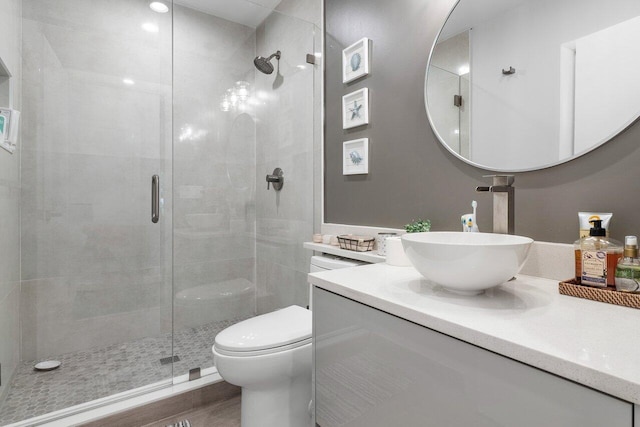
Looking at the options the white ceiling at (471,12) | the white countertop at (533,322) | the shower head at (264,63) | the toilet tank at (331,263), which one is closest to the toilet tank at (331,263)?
the toilet tank at (331,263)

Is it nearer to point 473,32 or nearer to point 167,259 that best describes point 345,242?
point 473,32

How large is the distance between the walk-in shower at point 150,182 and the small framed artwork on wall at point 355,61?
13.9 inches

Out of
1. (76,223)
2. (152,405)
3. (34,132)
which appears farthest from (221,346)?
(34,132)

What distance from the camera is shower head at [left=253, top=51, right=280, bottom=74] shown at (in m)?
2.20

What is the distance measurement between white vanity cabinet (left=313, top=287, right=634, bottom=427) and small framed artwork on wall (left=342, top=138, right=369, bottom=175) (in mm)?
944

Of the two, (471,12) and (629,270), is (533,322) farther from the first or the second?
(471,12)

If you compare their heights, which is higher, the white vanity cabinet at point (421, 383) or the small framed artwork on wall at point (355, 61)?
the small framed artwork on wall at point (355, 61)

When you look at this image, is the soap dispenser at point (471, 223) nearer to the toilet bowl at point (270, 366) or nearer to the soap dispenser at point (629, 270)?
the soap dispenser at point (629, 270)

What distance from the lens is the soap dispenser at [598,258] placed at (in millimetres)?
760

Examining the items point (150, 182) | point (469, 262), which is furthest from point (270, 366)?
point (150, 182)

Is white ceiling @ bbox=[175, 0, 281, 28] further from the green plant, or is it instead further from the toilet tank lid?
the toilet tank lid

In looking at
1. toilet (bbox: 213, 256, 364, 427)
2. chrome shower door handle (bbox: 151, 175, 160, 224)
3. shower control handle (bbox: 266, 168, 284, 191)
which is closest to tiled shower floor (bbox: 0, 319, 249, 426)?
→ toilet (bbox: 213, 256, 364, 427)

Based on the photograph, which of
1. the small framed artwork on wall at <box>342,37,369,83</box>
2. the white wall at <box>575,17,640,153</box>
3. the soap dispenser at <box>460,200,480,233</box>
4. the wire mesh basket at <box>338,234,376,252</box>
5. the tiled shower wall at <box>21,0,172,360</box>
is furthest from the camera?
the tiled shower wall at <box>21,0,172,360</box>

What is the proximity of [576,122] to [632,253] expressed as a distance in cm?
43
